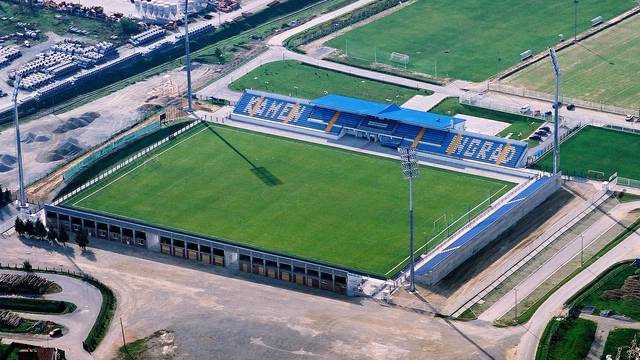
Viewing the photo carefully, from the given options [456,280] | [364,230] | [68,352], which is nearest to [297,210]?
[364,230]

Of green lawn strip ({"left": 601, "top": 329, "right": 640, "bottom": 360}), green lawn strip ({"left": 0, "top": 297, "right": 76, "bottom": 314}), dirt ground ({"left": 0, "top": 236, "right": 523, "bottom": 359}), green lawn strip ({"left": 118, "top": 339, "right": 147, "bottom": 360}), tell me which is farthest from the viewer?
green lawn strip ({"left": 0, "top": 297, "right": 76, "bottom": 314})

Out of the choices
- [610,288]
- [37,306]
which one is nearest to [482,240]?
[610,288]

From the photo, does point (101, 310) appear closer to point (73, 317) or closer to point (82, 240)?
point (73, 317)

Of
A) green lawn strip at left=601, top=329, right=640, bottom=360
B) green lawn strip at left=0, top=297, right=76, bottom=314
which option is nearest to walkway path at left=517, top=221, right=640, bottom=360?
green lawn strip at left=601, top=329, right=640, bottom=360

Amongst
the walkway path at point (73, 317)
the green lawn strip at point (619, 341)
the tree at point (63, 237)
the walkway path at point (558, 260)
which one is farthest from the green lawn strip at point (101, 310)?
the green lawn strip at point (619, 341)

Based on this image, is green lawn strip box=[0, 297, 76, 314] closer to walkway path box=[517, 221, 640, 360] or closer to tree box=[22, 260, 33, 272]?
tree box=[22, 260, 33, 272]

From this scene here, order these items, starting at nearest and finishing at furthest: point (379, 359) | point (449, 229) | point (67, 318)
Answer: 1. point (379, 359)
2. point (67, 318)
3. point (449, 229)

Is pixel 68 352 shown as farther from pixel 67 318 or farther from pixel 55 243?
pixel 55 243
